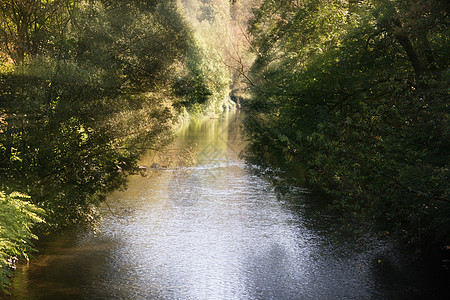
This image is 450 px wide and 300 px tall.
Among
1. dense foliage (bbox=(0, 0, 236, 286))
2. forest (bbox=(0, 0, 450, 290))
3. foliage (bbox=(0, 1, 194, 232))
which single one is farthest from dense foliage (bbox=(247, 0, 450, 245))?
foliage (bbox=(0, 1, 194, 232))

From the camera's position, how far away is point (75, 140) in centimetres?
1518

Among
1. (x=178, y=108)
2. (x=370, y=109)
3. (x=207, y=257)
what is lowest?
(x=207, y=257)

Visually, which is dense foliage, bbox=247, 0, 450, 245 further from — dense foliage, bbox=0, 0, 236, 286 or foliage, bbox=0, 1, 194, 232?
foliage, bbox=0, 1, 194, 232

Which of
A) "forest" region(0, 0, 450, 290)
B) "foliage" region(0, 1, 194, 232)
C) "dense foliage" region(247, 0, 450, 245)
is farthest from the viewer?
"foliage" region(0, 1, 194, 232)

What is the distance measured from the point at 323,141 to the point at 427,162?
2.54m

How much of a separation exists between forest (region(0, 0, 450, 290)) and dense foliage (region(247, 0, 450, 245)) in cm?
6

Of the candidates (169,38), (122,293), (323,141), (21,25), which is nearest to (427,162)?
(323,141)

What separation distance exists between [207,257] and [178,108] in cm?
597

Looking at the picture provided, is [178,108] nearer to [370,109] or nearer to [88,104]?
[88,104]

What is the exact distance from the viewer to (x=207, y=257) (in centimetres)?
1565

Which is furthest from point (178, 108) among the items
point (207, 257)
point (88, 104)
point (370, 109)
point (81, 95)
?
point (370, 109)

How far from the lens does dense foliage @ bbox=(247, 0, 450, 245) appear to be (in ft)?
34.7

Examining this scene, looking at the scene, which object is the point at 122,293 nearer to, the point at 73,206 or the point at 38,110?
the point at 73,206

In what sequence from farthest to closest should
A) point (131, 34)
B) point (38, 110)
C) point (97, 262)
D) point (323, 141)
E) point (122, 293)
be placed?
point (131, 34) < point (97, 262) < point (38, 110) < point (122, 293) < point (323, 141)
